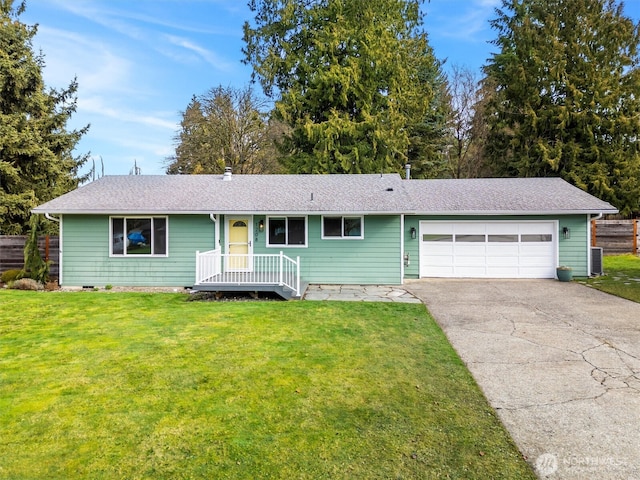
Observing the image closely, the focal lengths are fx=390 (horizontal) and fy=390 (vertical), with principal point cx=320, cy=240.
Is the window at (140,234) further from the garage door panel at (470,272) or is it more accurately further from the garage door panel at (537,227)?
the garage door panel at (537,227)

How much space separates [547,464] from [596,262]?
40.7 feet

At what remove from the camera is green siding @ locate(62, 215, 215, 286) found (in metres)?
11.3

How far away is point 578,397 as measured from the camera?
3879 millimetres

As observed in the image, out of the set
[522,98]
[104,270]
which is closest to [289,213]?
[104,270]

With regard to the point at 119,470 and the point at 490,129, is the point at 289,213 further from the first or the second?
the point at 490,129

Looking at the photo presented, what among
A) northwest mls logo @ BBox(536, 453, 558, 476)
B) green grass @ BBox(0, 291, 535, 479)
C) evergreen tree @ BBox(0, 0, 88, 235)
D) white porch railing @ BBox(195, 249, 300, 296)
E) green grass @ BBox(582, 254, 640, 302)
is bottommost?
northwest mls logo @ BBox(536, 453, 558, 476)

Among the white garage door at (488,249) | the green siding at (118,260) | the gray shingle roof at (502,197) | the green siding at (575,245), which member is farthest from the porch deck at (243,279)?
the green siding at (575,245)

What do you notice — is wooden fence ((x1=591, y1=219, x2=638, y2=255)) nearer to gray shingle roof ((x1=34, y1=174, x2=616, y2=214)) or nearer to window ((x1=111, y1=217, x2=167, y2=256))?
gray shingle roof ((x1=34, y1=174, x2=616, y2=214))

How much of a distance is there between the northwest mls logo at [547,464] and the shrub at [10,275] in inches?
523

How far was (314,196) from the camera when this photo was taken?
12.2 m

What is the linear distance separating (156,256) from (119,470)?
9.32 metres

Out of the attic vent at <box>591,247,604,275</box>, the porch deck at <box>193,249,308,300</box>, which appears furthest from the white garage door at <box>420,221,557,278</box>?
the porch deck at <box>193,249,308,300</box>

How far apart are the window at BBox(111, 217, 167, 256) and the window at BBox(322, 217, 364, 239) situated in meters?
4.67

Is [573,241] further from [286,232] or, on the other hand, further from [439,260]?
[286,232]
